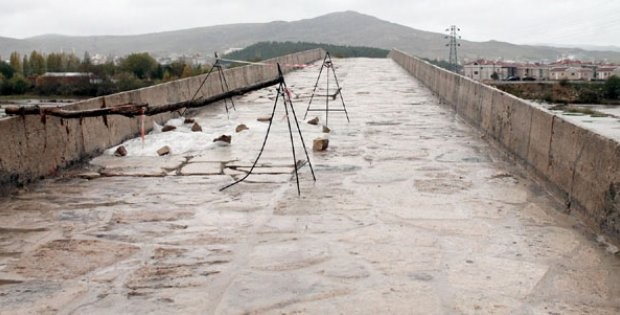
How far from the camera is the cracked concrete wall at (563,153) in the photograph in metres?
4.58

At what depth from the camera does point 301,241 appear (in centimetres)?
471

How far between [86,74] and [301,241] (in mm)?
106175

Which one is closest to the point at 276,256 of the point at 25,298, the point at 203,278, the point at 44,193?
the point at 203,278

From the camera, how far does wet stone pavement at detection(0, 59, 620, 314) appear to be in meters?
3.65

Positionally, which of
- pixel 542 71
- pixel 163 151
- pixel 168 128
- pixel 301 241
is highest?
pixel 168 128

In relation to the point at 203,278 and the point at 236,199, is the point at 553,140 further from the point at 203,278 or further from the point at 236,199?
the point at 203,278

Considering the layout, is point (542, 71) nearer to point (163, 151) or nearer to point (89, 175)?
point (163, 151)

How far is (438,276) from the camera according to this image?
13.0 feet

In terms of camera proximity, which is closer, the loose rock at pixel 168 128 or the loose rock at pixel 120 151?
the loose rock at pixel 120 151

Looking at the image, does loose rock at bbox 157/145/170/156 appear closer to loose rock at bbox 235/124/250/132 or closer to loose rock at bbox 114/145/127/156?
loose rock at bbox 114/145/127/156

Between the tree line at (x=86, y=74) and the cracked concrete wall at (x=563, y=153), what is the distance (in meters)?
70.5

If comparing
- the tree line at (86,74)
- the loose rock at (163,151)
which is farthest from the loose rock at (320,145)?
the tree line at (86,74)

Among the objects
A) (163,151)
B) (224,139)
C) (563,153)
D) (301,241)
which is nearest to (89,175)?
(163,151)

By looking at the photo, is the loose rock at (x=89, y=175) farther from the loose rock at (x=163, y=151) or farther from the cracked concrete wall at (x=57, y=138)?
the loose rock at (x=163, y=151)
